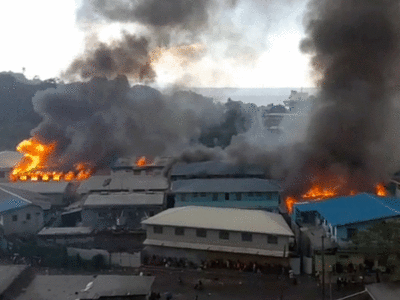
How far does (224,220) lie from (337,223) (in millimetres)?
5240

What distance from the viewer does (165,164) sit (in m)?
35.5

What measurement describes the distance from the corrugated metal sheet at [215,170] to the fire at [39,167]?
971 centimetres

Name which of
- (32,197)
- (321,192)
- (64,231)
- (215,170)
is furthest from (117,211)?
(321,192)

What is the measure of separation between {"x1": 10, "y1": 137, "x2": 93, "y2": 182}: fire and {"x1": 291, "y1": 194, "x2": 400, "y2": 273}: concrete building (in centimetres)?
2019

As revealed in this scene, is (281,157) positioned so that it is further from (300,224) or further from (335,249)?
(335,249)

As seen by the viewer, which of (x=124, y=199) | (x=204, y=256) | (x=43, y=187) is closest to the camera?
(x=204, y=256)

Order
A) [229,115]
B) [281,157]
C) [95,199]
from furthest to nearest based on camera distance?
[229,115], [281,157], [95,199]

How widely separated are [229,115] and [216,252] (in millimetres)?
44622

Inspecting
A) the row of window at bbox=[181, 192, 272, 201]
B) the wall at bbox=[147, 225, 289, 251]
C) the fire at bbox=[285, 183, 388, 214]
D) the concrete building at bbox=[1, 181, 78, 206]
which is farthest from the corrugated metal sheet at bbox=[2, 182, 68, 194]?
the fire at bbox=[285, 183, 388, 214]

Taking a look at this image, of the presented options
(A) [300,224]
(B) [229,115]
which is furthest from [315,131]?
(B) [229,115]

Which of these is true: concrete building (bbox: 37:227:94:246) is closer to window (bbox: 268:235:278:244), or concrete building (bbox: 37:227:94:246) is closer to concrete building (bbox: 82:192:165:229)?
concrete building (bbox: 82:192:165:229)

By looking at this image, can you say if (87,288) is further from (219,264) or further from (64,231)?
(64,231)

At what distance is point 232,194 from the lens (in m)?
27.4

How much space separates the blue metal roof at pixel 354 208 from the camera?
21.1 meters
